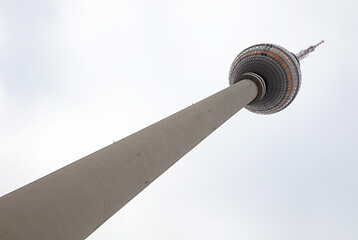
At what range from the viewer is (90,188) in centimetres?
899

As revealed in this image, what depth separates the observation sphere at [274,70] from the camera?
35.1 metres

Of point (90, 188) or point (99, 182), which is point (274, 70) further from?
point (90, 188)

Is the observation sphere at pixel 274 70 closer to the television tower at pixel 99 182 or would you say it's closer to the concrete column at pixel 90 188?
the television tower at pixel 99 182

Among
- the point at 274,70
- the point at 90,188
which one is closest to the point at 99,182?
the point at 90,188

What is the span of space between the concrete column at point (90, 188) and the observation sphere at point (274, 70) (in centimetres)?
2425

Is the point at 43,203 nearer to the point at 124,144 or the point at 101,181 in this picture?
the point at 101,181

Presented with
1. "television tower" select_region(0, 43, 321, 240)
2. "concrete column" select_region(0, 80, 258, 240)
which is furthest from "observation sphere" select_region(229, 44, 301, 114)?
"concrete column" select_region(0, 80, 258, 240)

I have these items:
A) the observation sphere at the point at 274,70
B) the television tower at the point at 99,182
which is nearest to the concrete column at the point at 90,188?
the television tower at the point at 99,182

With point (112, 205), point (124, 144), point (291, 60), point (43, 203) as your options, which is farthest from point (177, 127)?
point (291, 60)

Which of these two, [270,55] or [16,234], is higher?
[270,55]

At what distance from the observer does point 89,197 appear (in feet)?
29.0

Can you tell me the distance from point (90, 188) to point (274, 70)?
110 feet

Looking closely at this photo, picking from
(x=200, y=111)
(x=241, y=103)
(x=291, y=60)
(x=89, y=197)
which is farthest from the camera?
(x=291, y=60)

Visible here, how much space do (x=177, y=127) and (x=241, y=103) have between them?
13.5 meters
